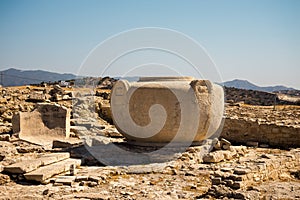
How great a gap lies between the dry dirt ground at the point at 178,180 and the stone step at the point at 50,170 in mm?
117

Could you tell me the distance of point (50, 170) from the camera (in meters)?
6.43

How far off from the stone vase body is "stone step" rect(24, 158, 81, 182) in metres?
1.66

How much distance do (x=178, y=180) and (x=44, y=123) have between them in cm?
608

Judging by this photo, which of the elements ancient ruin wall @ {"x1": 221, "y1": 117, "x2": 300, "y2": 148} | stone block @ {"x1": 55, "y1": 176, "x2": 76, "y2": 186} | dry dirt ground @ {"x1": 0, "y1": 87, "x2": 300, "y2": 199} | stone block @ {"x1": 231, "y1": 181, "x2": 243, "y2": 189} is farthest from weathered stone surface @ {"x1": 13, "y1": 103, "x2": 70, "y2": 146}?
stone block @ {"x1": 231, "y1": 181, "x2": 243, "y2": 189}

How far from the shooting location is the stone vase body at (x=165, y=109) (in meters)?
7.99

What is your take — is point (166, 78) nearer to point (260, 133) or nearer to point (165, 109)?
point (165, 109)

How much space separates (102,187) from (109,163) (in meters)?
1.69

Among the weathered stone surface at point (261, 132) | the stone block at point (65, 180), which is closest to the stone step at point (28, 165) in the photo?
the stone block at point (65, 180)

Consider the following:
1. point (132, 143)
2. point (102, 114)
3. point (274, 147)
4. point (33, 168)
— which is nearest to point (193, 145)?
point (132, 143)

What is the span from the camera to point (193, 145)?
856cm

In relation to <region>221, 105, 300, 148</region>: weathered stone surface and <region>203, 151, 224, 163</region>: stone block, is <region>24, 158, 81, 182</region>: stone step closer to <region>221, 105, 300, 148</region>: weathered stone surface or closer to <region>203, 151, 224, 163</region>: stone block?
<region>203, 151, 224, 163</region>: stone block

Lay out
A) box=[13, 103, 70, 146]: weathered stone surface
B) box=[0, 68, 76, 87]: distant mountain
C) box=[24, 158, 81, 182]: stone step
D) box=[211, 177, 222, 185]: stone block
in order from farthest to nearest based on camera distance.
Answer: box=[0, 68, 76, 87]: distant mountain
box=[13, 103, 70, 146]: weathered stone surface
box=[24, 158, 81, 182]: stone step
box=[211, 177, 222, 185]: stone block

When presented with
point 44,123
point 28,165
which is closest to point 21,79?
point 44,123

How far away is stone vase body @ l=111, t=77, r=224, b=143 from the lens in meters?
7.99
